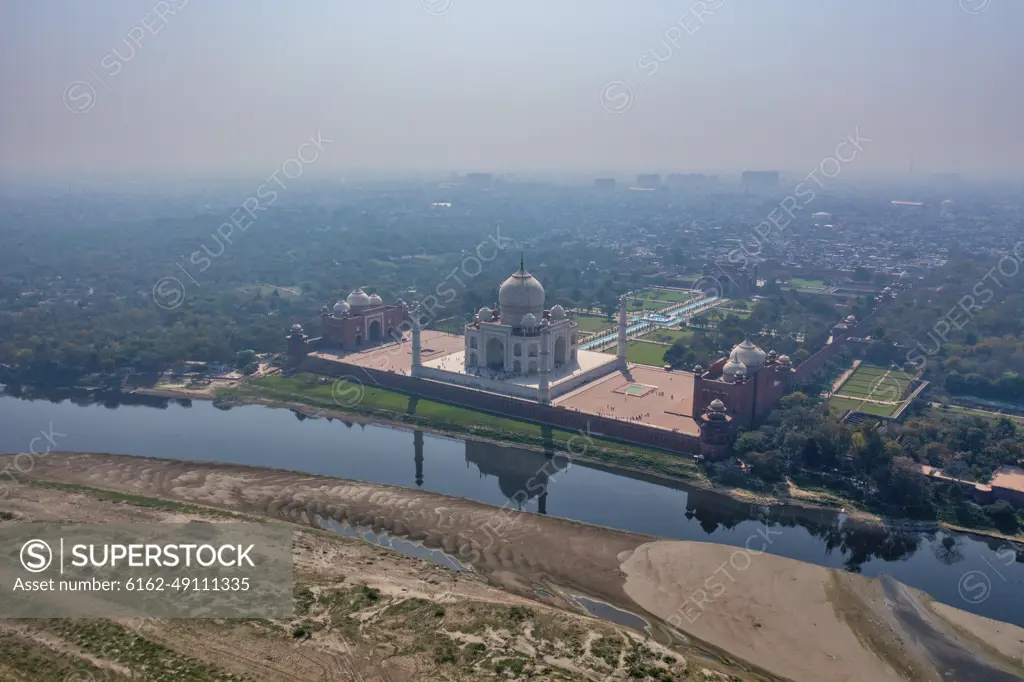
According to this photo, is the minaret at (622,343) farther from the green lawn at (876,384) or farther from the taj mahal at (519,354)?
→ the green lawn at (876,384)

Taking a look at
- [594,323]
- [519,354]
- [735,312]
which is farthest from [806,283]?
[519,354]

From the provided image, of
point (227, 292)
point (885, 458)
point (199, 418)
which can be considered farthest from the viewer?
point (227, 292)

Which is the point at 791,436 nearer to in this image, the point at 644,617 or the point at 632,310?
the point at 644,617

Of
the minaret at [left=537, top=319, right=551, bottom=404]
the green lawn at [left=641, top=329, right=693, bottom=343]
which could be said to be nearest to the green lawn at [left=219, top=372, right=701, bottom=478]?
the minaret at [left=537, top=319, right=551, bottom=404]

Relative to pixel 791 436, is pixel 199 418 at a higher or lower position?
lower

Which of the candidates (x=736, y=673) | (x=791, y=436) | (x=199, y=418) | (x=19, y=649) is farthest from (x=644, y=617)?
(x=199, y=418)

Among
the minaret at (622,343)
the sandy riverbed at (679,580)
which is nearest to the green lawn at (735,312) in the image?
the minaret at (622,343)
